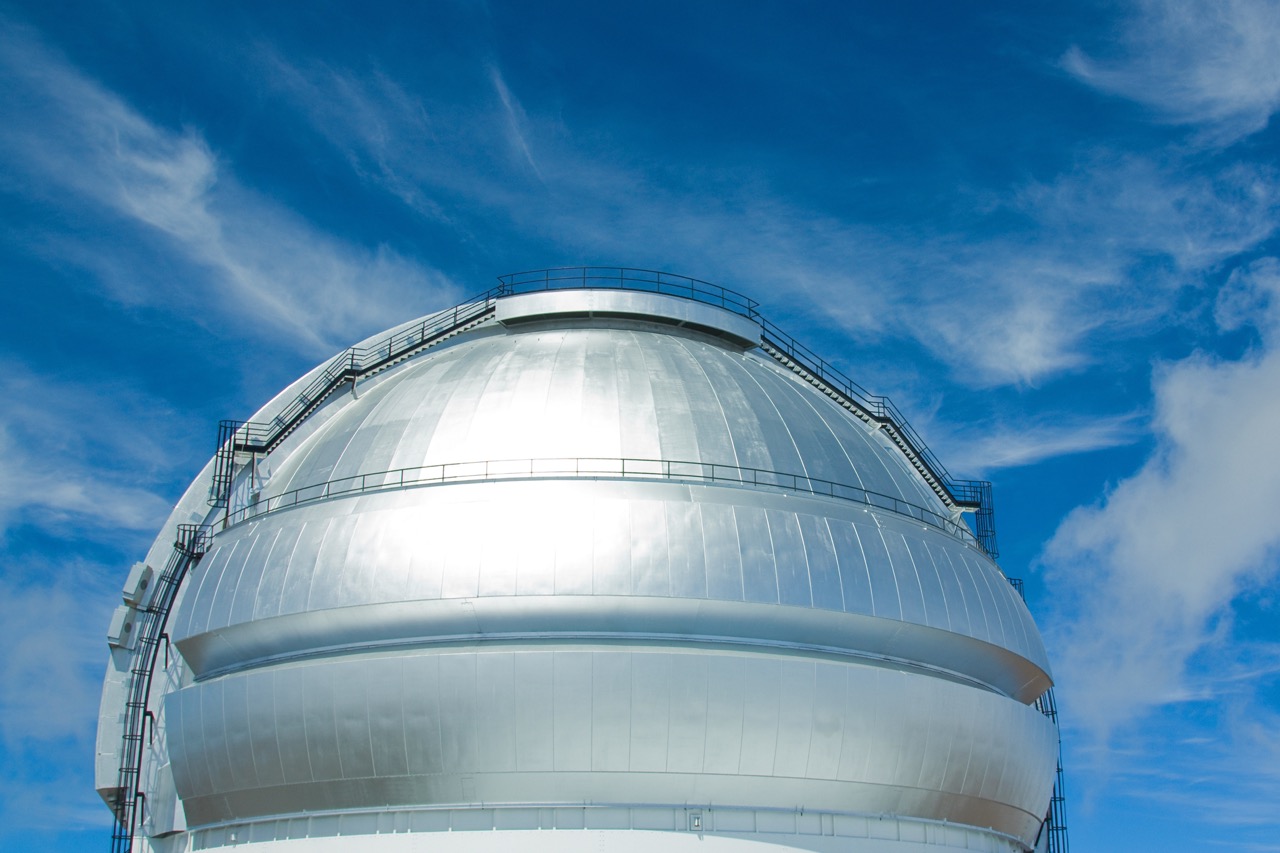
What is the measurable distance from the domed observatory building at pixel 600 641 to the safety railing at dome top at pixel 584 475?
7 centimetres

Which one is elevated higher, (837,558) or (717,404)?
(717,404)

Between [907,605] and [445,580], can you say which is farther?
[907,605]

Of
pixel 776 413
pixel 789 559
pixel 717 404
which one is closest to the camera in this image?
pixel 789 559

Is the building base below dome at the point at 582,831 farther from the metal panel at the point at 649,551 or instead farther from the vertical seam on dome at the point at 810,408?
the vertical seam on dome at the point at 810,408

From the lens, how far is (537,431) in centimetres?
2903

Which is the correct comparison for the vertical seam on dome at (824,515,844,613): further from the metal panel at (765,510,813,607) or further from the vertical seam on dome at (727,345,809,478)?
the vertical seam on dome at (727,345,809,478)

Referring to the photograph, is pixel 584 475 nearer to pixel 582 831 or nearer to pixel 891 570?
pixel 891 570

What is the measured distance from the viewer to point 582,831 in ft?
81.2

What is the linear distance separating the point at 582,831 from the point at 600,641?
146 inches

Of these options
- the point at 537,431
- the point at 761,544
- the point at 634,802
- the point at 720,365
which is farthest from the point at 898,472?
the point at 634,802

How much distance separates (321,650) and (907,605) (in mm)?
12847

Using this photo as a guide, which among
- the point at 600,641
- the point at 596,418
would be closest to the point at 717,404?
the point at 596,418

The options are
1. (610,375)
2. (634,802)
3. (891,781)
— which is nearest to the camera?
(634,802)

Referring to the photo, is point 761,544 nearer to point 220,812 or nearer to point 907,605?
point 907,605
